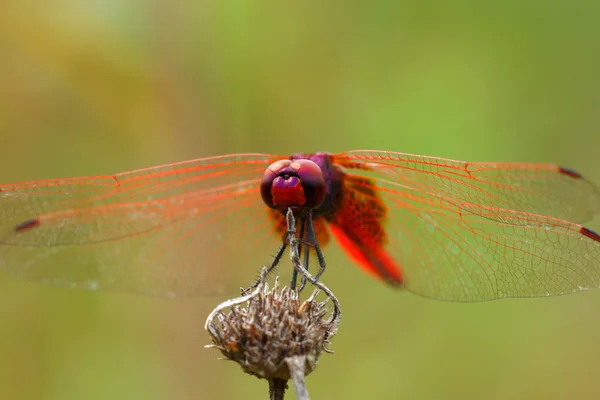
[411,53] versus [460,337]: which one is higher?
[411,53]

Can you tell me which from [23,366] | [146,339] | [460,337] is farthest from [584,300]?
[23,366]

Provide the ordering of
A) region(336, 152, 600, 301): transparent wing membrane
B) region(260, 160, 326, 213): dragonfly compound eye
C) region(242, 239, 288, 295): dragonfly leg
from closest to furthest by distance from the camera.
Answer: region(242, 239, 288, 295): dragonfly leg, region(260, 160, 326, 213): dragonfly compound eye, region(336, 152, 600, 301): transparent wing membrane

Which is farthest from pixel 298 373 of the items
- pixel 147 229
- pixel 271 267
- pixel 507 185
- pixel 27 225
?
pixel 27 225

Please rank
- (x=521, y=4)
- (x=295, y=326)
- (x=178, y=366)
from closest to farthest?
1. (x=295, y=326)
2. (x=178, y=366)
3. (x=521, y=4)

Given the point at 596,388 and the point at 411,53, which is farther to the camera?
the point at 411,53

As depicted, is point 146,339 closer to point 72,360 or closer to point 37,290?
point 72,360


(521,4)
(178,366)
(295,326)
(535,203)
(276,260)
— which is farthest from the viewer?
(521,4)

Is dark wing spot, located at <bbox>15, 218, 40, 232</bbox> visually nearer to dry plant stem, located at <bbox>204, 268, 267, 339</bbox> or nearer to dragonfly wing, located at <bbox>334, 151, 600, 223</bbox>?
dry plant stem, located at <bbox>204, 268, 267, 339</bbox>

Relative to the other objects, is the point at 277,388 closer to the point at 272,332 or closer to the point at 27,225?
the point at 272,332

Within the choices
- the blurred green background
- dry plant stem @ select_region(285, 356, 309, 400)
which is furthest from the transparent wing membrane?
the blurred green background
